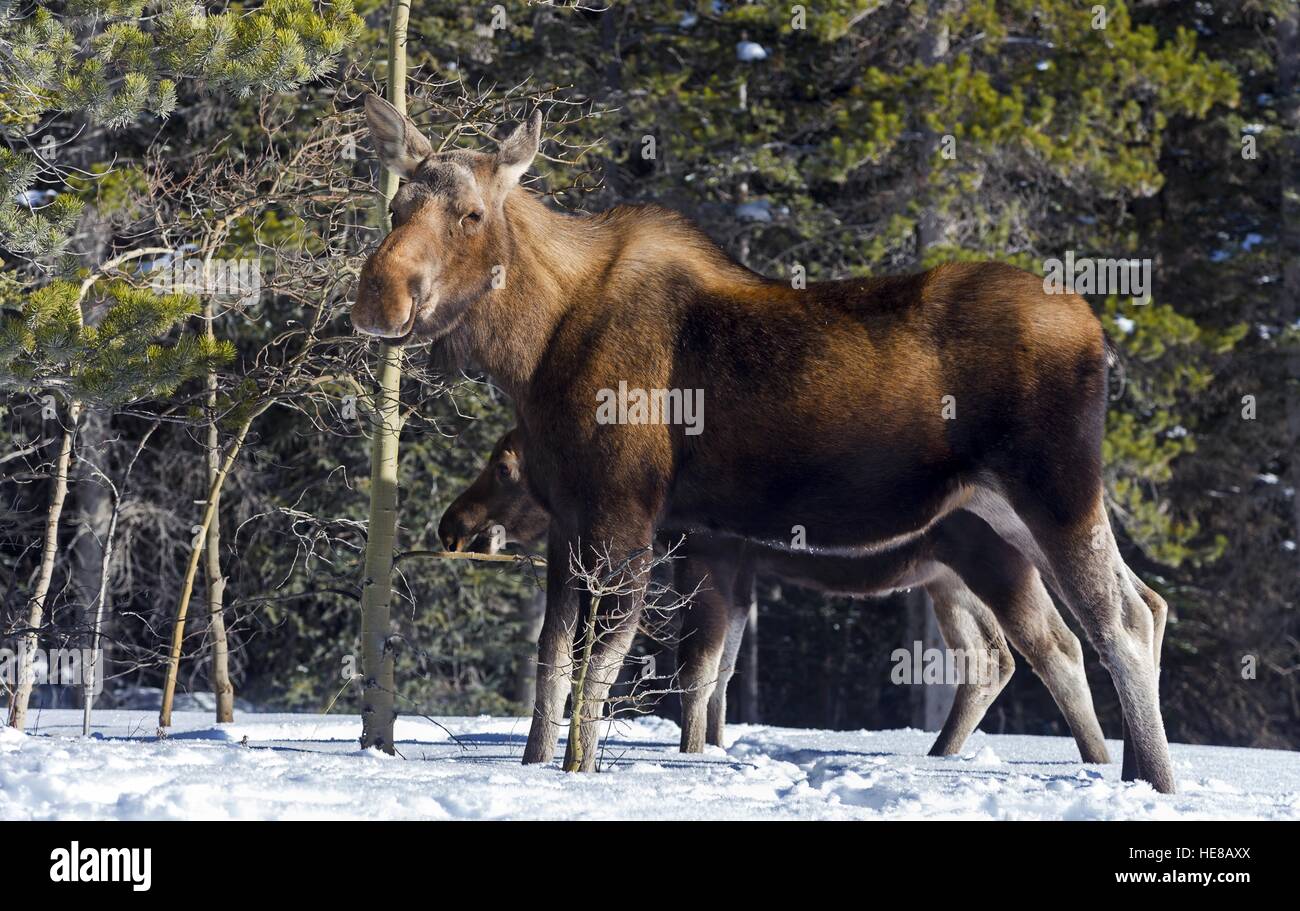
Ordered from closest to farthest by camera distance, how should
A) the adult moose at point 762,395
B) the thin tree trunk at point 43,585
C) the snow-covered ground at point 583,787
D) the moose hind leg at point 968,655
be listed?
the snow-covered ground at point 583,787 < the adult moose at point 762,395 < the thin tree trunk at point 43,585 < the moose hind leg at point 968,655

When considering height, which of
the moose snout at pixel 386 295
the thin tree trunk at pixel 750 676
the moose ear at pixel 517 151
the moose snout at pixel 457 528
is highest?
the moose ear at pixel 517 151

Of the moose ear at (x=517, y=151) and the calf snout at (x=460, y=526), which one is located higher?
the moose ear at (x=517, y=151)

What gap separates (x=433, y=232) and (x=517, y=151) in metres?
0.59

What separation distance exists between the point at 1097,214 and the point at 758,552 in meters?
12.8

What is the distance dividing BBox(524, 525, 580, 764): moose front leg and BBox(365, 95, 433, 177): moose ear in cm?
184

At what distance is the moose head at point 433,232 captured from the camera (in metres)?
7.00

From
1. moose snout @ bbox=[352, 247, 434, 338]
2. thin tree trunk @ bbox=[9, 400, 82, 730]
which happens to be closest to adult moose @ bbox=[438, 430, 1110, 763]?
moose snout @ bbox=[352, 247, 434, 338]

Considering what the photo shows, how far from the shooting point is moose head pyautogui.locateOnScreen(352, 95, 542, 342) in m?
7.00

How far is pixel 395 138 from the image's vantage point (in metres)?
7.51

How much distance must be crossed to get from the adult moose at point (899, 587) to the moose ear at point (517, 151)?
5.24ft

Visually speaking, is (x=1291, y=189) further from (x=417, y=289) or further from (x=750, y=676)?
(x=417, y=289)

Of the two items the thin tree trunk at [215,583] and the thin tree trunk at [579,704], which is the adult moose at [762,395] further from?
the thin tree trunk at [215,583]

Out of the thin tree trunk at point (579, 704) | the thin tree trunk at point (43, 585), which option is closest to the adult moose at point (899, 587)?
the thin tree trunk at point (579, 704)

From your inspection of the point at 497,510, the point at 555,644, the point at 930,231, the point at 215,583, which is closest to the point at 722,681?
the point at 497,510
